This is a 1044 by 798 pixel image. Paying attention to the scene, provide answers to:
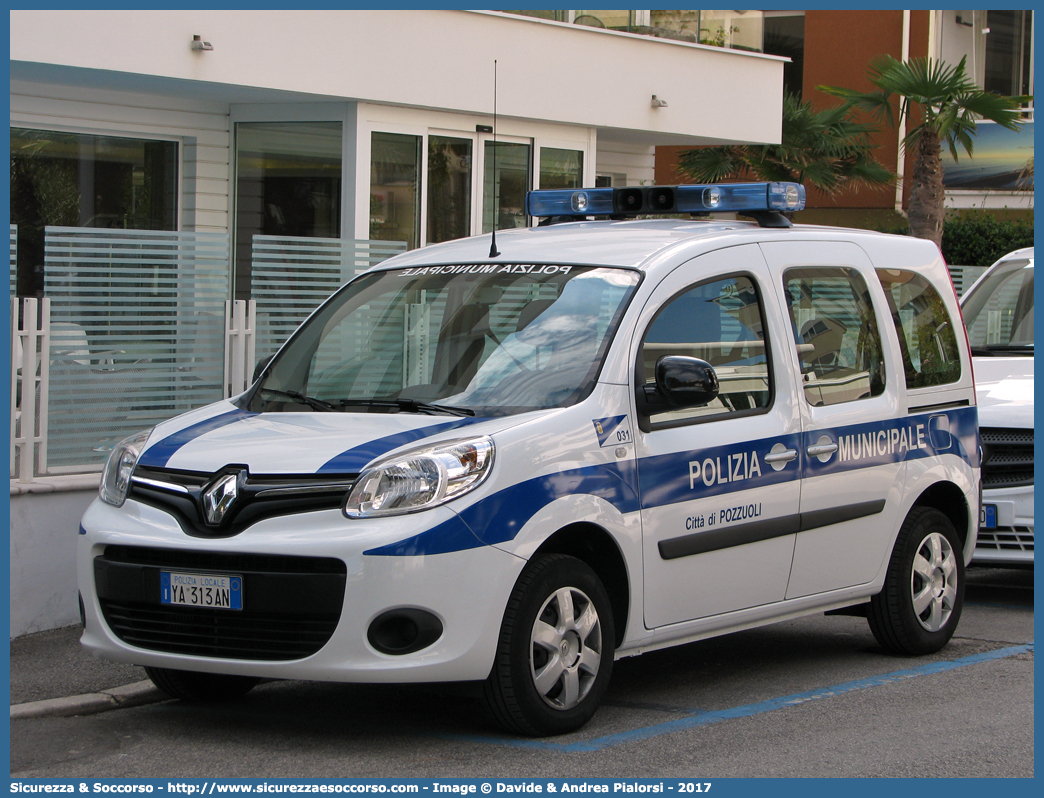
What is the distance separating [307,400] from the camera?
5.89 m

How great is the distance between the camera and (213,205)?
13.8 metres

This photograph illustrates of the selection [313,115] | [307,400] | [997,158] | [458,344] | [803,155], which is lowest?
[307,400]

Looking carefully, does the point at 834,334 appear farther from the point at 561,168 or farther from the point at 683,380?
the point at 561,168

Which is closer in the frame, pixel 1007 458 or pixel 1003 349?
pixel 1007 458

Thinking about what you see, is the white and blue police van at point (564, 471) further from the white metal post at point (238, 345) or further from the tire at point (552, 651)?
the white metal post at point (238, 345)

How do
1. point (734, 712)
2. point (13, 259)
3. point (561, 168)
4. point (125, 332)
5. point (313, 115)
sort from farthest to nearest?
point (561, 168) → point (313, 115) → point (125, 332) → point (13, 259) → point (734, 712)

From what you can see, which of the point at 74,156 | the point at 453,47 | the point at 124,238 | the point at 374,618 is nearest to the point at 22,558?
the point at 124,238

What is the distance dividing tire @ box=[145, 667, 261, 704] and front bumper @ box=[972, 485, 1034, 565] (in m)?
4.72

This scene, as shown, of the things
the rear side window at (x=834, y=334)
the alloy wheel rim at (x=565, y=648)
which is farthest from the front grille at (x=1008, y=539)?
the alloy wheel rim at (x=565, y=648)

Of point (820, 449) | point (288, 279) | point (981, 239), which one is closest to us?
point (820, 449)

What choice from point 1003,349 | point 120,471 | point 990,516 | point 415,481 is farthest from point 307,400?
point 1003,349

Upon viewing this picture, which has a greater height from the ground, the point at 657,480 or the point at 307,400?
the point at 307,400

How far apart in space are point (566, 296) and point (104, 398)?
11.0 ft

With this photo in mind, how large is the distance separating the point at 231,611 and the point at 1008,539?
5.34 metres
